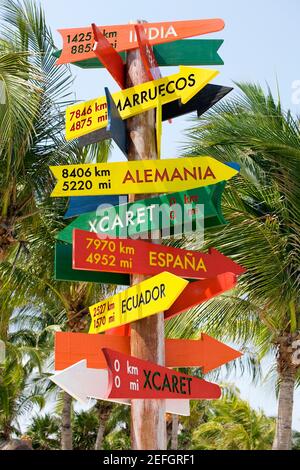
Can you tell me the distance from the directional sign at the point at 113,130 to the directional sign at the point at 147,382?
1745 millimetres

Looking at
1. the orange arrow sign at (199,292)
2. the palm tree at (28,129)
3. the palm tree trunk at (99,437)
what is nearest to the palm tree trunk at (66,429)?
the palm tree at (28,129)

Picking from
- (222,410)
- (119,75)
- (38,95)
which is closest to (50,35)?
(38,95)

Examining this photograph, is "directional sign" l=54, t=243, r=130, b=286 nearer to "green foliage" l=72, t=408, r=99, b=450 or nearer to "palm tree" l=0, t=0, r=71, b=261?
"palm tree" l=0, t=0, r=71, b=261

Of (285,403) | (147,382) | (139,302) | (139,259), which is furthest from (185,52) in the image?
(285,403)

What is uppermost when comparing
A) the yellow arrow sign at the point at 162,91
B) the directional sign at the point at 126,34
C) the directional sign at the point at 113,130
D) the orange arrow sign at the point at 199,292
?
the directional sign at the point at 126,34

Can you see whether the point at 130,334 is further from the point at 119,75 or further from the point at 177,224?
the point at 119,75

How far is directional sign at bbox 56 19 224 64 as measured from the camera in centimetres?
661

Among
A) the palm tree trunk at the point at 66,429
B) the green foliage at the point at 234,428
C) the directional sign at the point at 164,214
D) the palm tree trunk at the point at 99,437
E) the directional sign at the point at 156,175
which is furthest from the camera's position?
the green foliage at the point at 234,428

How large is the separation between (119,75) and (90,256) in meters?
1.62

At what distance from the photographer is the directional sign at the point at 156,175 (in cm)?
624

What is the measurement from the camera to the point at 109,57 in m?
6.47

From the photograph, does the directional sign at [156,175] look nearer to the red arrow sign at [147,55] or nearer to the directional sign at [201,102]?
the directional sign at [201,102]

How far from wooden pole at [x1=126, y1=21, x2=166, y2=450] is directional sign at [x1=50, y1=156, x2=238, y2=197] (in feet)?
0.58

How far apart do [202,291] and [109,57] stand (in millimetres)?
1939
